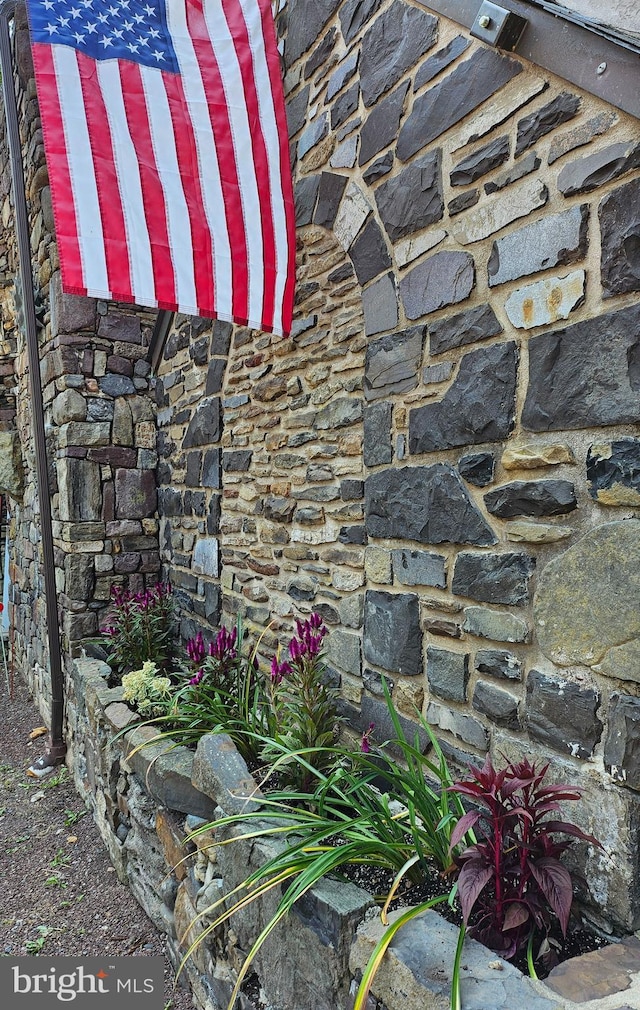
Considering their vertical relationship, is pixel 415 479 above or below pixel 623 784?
above

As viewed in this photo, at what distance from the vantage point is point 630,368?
55.5 inches

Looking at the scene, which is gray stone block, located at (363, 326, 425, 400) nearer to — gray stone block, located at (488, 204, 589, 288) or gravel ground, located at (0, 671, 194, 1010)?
gray stone block, located at (488, 204, 589, 288)

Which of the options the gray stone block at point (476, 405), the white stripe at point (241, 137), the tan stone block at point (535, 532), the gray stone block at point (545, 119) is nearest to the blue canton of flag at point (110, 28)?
the white stripe at point (241, 137)

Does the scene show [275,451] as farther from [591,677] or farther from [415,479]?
[591,677]

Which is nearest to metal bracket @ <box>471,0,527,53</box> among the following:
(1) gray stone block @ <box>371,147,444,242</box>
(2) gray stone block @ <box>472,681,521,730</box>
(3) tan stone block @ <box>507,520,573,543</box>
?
(1) gray stone block @ <box>371,147,444,242</box>

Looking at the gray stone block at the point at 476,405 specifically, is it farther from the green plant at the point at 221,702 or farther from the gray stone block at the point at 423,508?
the green plant at the point at 221,702

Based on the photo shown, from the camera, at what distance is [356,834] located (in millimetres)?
1714

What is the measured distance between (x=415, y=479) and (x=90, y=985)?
2.24 meters

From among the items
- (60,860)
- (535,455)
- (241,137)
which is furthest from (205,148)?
(60,860)

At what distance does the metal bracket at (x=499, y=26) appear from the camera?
163 cm

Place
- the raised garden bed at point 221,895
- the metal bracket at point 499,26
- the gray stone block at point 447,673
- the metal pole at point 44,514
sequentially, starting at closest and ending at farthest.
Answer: the raised garden bed at point 221,895 → the metal bracket at point 499,26 → the gray stone block at point 447,673 → the metal pole at point 44,514

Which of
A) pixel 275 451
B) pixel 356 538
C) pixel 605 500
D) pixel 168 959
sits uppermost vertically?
pixel 275 451

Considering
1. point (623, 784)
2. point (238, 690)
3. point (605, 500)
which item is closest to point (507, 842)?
point (623, 784)

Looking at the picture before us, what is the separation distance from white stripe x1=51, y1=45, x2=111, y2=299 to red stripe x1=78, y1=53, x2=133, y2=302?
18 mm
